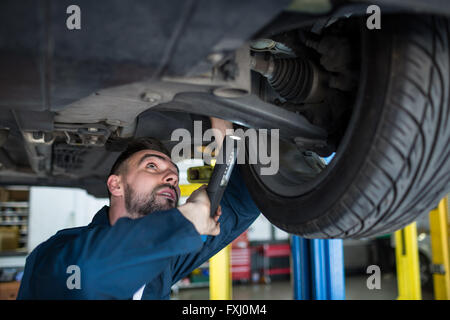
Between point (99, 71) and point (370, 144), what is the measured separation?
51 centimetres

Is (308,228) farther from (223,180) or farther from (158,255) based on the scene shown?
(158,255)

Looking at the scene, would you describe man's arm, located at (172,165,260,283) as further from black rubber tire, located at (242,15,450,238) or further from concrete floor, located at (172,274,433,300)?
concrete floor, located at (172,274,433,300)

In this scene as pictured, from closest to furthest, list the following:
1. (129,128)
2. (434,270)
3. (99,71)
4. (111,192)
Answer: (99,71)
(129,128)
(111,192)
(434,270)

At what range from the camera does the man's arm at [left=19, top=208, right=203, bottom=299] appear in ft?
2.85

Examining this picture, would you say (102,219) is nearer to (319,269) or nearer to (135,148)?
(135,148)

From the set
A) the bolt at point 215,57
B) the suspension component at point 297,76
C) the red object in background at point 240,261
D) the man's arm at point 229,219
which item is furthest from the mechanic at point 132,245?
the red object in background at point 240,261

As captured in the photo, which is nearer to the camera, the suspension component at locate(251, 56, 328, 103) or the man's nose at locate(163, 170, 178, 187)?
the suspension component at locate(251, 56, 328, 103)

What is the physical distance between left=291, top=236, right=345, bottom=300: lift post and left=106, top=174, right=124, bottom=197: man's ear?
3.95 ft

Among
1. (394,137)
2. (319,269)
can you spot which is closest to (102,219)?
(394,137)

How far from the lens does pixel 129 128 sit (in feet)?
3.75

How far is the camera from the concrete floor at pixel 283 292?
470 centimetres

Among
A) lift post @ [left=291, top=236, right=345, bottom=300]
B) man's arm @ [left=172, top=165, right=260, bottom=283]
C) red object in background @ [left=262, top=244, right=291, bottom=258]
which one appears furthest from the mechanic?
red object in background @ [left=262, top=244, right=291, bottom=258]

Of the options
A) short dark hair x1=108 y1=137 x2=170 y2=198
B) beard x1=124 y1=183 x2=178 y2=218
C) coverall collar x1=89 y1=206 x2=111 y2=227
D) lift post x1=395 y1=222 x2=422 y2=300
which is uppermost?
short dark hair x1=108 y1=137 x2=170 y2=198
